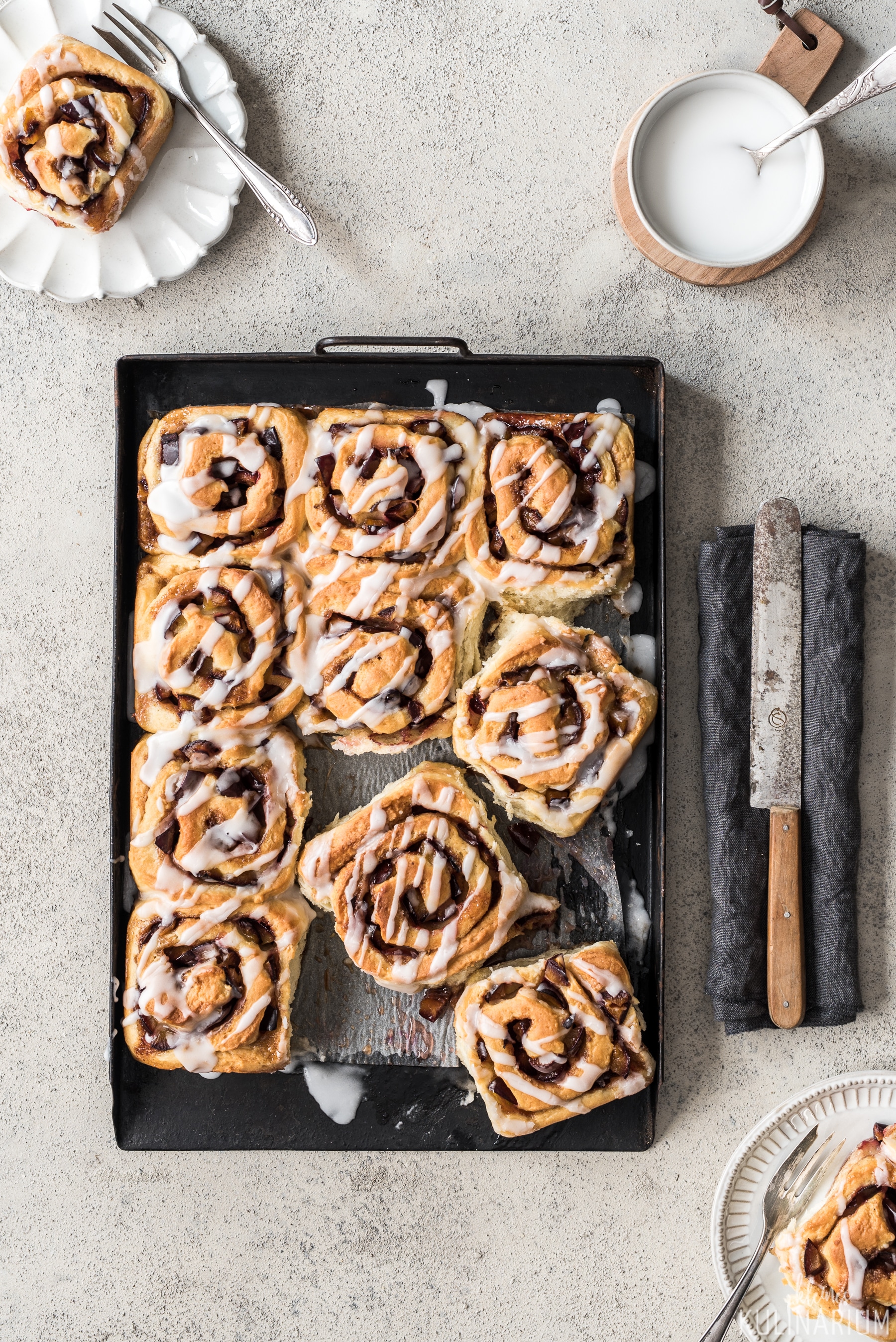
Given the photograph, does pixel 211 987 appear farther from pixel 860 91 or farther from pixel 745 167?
pixel 860 91

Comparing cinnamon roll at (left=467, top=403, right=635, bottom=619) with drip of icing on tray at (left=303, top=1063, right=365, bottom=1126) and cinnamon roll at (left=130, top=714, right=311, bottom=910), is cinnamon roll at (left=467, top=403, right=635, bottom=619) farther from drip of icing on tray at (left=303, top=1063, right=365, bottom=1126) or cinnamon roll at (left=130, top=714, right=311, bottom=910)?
drip of icing on tray at (left=303, top=1063, right=365, bottom=1126)

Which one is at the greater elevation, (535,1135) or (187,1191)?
(535,1135)

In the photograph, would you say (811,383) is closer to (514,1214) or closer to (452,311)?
(452,311)

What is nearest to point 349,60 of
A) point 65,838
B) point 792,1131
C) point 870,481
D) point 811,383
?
point 811,383

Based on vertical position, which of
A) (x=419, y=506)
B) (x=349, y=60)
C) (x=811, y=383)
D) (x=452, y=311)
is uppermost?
(x=349, y=60)

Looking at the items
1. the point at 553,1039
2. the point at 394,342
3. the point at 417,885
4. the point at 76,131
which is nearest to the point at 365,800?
the point at 417,885

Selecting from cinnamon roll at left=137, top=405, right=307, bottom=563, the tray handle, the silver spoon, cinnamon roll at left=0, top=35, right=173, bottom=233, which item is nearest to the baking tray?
the tray handle
